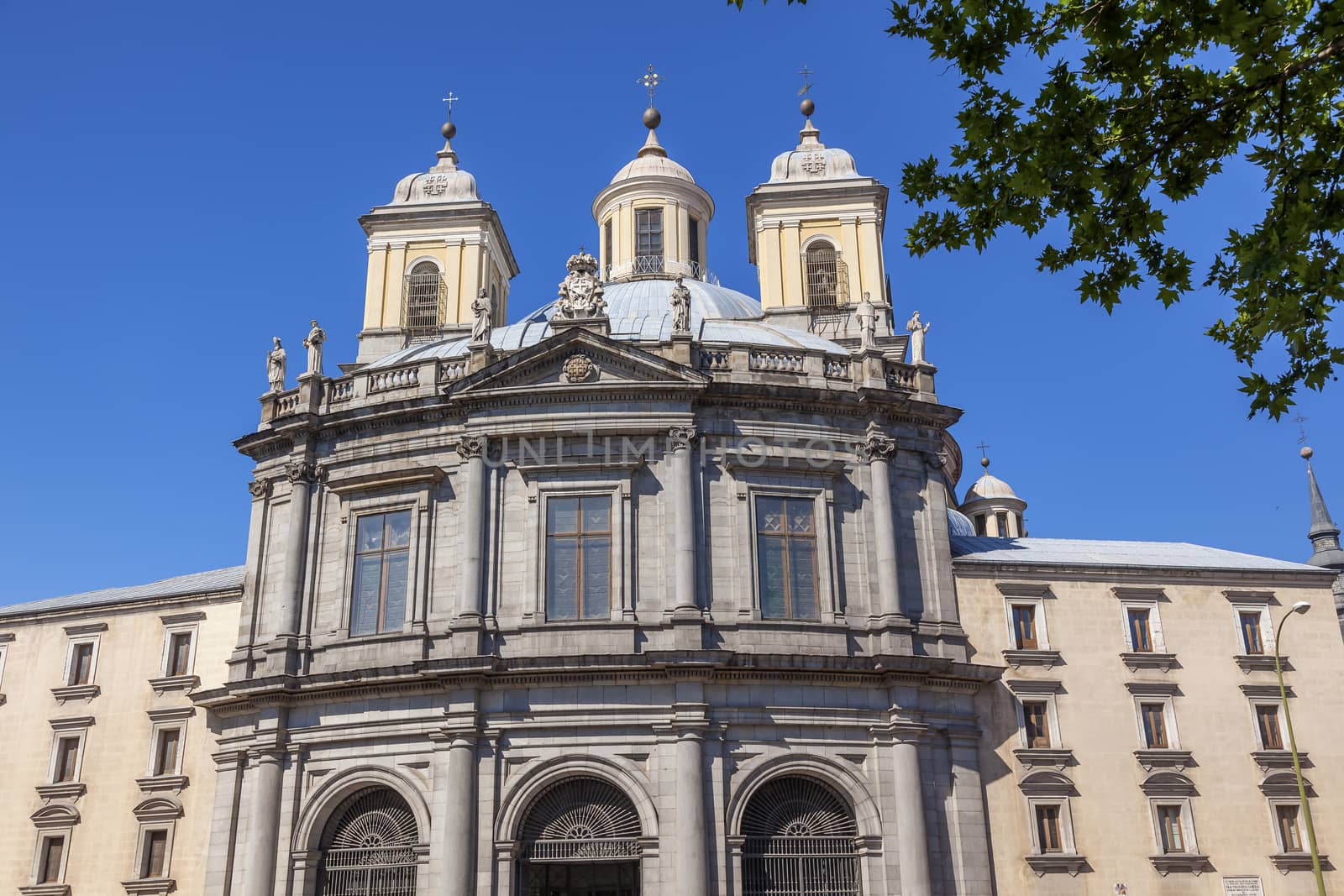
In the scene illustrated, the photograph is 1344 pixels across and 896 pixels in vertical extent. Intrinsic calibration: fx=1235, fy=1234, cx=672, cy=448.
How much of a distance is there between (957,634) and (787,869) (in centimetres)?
752

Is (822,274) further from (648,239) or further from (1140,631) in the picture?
(1140,631)

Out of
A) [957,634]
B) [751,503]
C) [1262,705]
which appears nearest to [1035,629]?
[957,634]

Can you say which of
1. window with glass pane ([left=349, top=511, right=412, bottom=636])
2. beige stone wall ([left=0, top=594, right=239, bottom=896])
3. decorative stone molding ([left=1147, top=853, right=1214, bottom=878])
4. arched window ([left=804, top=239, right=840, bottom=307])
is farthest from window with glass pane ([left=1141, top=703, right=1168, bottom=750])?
beige stone wall ([left=0, top=594, right=239, bottom=896])

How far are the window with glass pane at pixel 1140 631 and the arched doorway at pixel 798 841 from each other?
965 centimetres

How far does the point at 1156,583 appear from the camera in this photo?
1329 inches

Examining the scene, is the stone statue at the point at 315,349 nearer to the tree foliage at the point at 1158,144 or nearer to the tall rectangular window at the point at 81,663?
the tall rectangular window at the point at 81,663

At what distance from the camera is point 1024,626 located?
33.1 metres

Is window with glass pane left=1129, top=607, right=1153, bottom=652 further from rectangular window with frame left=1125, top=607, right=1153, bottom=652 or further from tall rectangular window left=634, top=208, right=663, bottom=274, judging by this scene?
tall rectangular window left=634, top=208, right=663, bottom=274

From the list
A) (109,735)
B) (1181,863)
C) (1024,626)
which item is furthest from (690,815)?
(109,735)

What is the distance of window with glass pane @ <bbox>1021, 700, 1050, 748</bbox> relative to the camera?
1252 inches

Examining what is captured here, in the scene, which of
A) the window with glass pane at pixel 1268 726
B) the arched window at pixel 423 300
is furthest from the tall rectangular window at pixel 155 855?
the window with glass pane at pixel 1268 726

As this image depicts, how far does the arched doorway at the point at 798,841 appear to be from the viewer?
Answer: 28.8 m

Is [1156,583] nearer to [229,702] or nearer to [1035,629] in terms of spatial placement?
[1035,629]

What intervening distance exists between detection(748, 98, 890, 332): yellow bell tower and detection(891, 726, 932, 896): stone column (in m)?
19.9
